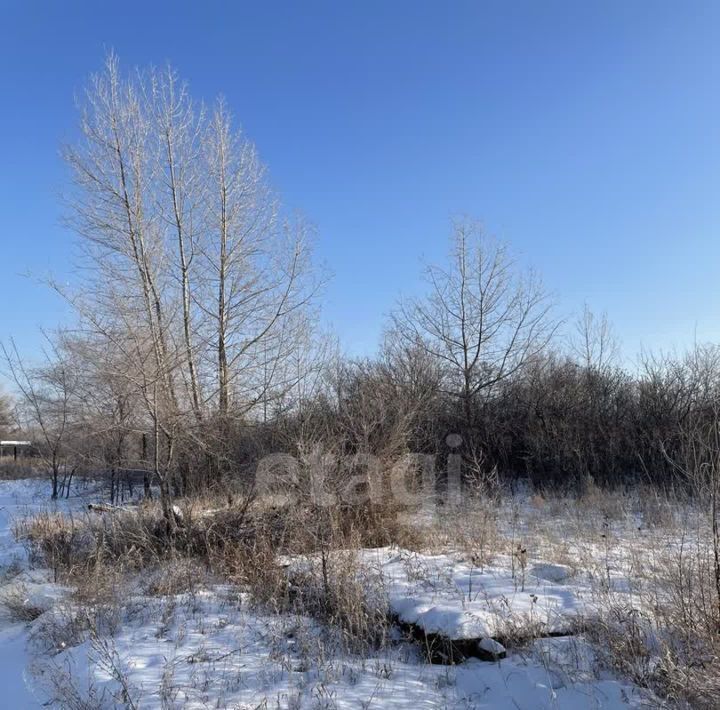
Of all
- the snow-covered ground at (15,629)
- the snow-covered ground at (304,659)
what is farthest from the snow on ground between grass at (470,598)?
the snow-covered ground at (15,629)

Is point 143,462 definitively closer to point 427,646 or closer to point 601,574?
point 427,646

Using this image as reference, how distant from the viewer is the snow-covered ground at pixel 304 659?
3.51 m

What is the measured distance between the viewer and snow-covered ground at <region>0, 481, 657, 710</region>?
11.5ft

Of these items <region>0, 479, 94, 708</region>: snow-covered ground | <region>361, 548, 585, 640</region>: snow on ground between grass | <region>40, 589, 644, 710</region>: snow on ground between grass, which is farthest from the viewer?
<region>361, 548, 585, 640</region>: snow on ground between grass

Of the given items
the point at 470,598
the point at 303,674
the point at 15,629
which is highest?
the point at 470,598

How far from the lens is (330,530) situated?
634cm

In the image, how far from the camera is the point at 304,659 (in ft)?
13.6

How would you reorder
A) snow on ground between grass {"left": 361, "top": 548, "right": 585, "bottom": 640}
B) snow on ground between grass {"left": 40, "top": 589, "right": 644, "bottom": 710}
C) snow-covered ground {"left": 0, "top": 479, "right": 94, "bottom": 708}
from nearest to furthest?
snow on ground between grass {"left": 40, "top": 589, "right": 644, "bottom": 710}, snow-covered ground {"left": 0, "top": 479, "right": 94, "bottom": 708}, snow on ground between grass {"left": 361, "top": 548, "right": 585, "bottom": 640}

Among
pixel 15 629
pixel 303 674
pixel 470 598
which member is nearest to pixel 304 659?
pixel 303 674

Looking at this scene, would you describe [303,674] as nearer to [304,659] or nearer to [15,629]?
[304,659]

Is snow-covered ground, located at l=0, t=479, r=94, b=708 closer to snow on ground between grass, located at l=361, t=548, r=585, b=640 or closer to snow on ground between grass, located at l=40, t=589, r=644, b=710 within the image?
snow on ground between grass, located at l=40, t=589, r=644, b=710

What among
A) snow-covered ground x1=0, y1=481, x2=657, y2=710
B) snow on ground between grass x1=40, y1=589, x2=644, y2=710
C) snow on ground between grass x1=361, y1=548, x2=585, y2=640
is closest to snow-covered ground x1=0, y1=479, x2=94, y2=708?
snow-covered ground x1=0, y1=481, x2=657, y2=710

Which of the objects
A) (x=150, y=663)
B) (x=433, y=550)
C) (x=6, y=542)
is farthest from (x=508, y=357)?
→ (x=150, y=663)

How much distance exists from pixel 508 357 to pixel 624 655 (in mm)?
13196
